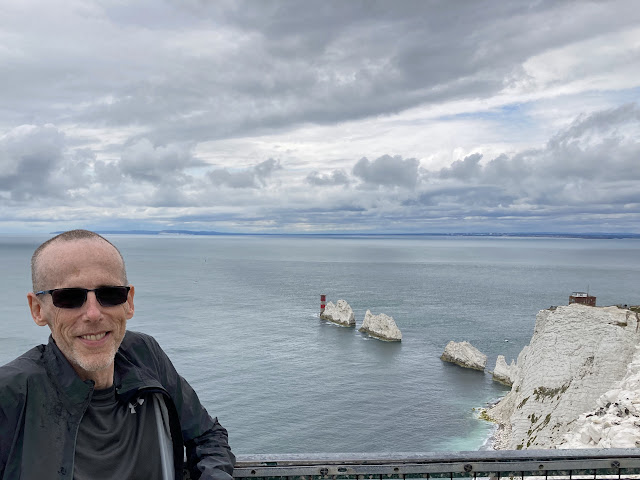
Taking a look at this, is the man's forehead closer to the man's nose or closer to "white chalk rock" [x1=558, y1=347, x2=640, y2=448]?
the man's nose

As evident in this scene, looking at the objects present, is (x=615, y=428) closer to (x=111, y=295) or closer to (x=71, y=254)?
(x=111, y=295)

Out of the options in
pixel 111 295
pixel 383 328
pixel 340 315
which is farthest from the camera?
pixel 340 315

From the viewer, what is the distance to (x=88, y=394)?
3.16m

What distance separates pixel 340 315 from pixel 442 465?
3124 inches

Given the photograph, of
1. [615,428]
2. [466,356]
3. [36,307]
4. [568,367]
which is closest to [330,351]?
[466,356]

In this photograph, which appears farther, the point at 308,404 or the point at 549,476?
the point at 308,404

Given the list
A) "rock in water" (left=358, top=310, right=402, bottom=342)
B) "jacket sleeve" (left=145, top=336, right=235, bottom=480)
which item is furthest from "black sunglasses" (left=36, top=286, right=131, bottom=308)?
"rock in water" (left=358, top=310, right=402, bottom=342)

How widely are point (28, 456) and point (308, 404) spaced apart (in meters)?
45.2

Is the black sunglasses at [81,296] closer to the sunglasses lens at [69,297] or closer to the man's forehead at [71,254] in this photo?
the sunglasses lens at [69,297]

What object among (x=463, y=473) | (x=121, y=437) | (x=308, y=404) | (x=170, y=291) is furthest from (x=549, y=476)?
(x=170, y=291)

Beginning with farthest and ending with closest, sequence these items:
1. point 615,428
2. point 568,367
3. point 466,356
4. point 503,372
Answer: point 466,356 → point 503,372 → point 568,367 → point 615,428

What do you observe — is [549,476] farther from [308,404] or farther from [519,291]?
[519,291]

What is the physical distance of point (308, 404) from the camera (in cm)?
4597

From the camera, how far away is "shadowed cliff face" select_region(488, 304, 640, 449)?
28.6 meters
